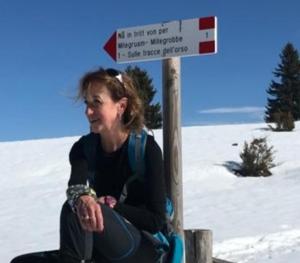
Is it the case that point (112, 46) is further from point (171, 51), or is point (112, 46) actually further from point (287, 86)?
point (287, 86)

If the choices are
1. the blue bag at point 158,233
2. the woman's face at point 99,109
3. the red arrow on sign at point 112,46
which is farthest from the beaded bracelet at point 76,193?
the red arrow on sign at point 112,46

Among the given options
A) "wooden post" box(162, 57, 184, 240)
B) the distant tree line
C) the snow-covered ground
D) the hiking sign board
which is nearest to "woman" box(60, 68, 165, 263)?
the hiking sign board

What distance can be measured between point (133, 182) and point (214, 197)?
9314mm

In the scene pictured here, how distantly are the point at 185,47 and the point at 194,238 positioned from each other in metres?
1.45

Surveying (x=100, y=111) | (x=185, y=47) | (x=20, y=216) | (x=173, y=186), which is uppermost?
(x=185, y=47)

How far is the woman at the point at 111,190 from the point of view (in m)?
2.78

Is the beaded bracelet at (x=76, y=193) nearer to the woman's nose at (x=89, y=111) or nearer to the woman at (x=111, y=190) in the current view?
the woman at (x=111, y=190)

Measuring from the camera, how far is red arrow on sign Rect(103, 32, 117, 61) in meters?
4.58

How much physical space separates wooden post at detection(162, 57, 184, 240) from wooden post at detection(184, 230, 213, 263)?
0.24 meters

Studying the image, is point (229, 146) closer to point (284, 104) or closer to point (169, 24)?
point (169, 24)

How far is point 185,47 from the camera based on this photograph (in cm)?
430

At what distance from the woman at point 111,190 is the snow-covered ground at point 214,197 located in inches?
152

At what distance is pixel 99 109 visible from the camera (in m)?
3.22

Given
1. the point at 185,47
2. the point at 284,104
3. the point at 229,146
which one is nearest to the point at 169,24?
A: the point at 185,47
